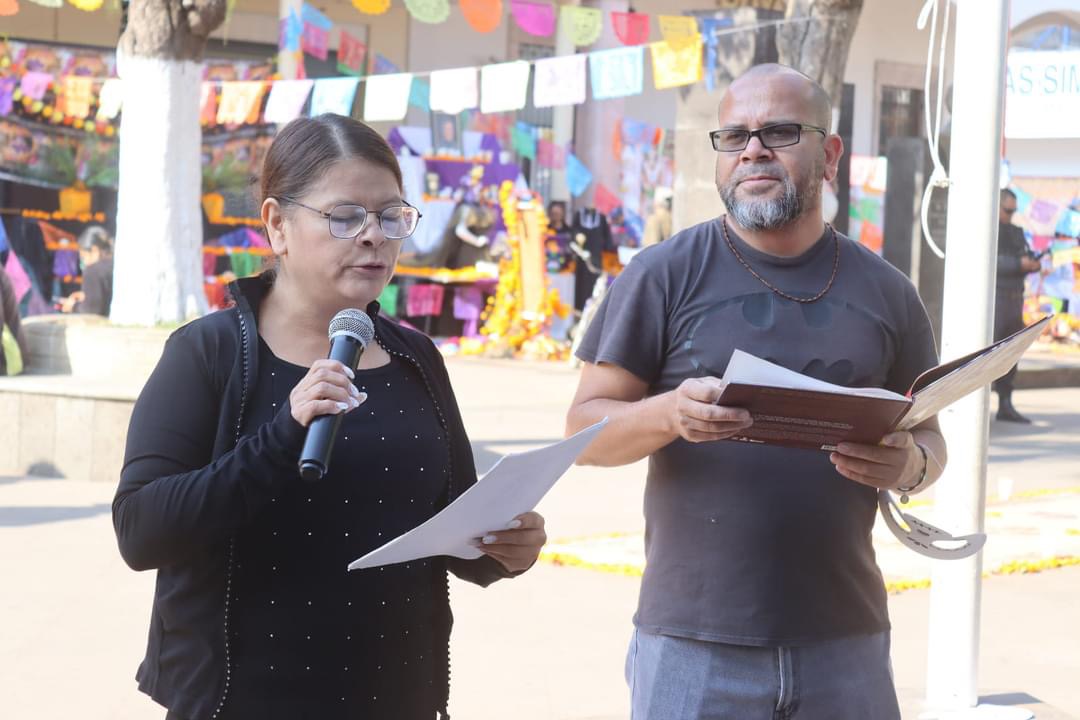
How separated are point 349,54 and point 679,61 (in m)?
8.95

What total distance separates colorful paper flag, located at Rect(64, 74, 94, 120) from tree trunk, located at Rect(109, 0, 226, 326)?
724 cm

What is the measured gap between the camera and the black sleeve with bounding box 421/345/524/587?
8.55 ft

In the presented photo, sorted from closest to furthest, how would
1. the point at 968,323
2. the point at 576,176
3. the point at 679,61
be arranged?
the point at 968,323 → the point at 679,61 → the point at 576,176

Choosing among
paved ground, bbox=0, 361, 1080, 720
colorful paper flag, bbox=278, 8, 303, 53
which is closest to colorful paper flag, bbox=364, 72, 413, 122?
colorful paper flag, bbox=278, 8, 303, 53

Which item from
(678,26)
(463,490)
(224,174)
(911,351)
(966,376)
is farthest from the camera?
(224,174)

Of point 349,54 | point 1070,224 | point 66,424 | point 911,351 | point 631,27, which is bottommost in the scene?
point 66,424

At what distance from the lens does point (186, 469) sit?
2270 mm

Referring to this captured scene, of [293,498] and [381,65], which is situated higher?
[381,65]

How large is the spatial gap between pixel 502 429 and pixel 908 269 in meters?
4.63

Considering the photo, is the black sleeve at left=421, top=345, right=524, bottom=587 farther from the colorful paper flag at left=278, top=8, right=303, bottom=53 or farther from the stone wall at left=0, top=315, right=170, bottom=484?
the colorful paper flag at left=278, top=8, right=303, bottom=53

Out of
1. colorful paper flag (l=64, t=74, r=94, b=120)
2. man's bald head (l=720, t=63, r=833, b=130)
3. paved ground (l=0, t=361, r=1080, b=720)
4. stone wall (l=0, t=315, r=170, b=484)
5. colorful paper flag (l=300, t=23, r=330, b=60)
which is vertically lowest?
paved ground (l=0, t=361, r=1080, b=720)

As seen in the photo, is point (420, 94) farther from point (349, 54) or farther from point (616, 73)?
point (349, 54)

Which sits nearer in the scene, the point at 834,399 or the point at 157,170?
the point at 834,399

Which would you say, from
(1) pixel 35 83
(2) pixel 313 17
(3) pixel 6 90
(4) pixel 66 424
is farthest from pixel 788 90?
(3) pixel 6 90
